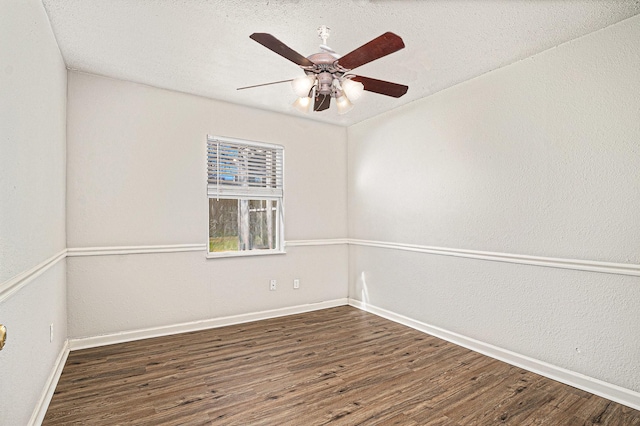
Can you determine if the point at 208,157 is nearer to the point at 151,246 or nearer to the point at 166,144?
the point at 166,144

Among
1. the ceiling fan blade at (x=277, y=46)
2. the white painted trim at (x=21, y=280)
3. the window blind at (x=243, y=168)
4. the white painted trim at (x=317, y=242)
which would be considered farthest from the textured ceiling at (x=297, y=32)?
the white painted trim at (x=317, y=242)

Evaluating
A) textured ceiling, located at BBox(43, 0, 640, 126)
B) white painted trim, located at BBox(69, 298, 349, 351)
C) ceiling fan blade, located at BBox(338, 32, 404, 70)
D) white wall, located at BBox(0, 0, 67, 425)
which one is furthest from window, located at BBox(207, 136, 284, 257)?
ceiling fan blade, located at BBox(338, 32, 404, 70)

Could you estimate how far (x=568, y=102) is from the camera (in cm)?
245

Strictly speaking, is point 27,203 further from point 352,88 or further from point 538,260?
point 538,260

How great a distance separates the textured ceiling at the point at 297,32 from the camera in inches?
81.3

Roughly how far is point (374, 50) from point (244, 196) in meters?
2.53

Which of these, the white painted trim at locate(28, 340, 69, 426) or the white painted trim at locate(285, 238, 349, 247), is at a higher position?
the white painted trim at locate(285, 238, 349, 247)

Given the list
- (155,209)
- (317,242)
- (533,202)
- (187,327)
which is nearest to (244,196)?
(155,209)

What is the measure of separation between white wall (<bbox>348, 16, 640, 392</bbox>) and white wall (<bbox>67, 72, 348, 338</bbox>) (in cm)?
132

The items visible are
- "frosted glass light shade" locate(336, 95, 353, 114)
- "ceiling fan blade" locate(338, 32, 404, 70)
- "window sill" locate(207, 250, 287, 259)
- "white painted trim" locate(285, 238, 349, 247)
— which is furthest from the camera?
"white painted trim" locate(285, 238, 349, 247)

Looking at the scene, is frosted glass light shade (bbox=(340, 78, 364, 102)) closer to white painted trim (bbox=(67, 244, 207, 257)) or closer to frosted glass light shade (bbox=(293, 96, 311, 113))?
frosted glass light shade (bbox=(293, 96, 311, 113))

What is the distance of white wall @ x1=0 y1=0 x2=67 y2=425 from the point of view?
4.68ft

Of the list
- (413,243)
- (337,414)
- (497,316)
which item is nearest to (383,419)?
(337,414)

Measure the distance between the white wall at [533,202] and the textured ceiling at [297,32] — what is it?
10.6 inches
